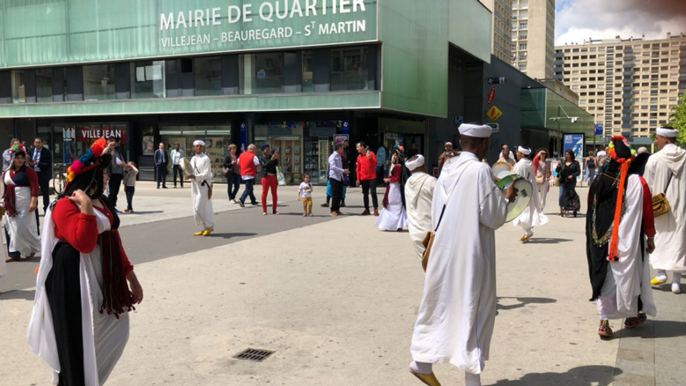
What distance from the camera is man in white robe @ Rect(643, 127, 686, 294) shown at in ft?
23.5

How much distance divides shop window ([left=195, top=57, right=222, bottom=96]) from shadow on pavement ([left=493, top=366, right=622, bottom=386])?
2521 centimetres

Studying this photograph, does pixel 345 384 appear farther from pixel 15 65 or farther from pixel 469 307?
pixel 15 65

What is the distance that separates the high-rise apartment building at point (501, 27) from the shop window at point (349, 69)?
8363 cm

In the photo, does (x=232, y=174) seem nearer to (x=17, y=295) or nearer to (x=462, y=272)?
(x=17, y=295)

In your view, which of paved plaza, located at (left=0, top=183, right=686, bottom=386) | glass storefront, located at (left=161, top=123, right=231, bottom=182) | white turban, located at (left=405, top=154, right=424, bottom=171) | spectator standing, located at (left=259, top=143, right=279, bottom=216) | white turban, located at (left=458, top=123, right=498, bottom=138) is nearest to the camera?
white turban, located at (left=458, top=123, right=498, bottom=138)

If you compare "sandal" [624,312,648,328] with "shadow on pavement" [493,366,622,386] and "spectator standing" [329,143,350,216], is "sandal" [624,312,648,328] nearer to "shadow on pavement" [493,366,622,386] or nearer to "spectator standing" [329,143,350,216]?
"shadow on pavement" [493,366,622,386]

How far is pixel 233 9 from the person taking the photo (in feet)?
88.5

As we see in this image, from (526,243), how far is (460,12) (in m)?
26.7

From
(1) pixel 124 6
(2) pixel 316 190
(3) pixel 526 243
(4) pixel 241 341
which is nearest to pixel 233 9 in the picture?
(1) pixel 124 6

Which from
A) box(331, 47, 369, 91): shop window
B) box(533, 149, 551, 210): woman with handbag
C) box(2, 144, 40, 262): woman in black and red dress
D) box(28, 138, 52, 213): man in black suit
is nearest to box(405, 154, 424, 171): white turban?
box(2, 144, 40, 262): woman in black and red dress

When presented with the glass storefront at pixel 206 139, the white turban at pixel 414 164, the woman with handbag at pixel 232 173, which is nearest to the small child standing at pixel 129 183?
the woman with handbag at pixel 232 173

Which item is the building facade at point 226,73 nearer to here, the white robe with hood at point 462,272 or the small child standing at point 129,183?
the small child standing at point 129,183

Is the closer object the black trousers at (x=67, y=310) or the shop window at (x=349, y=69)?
the black trousers at (x=67, y=310)

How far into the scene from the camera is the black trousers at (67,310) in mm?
3549
